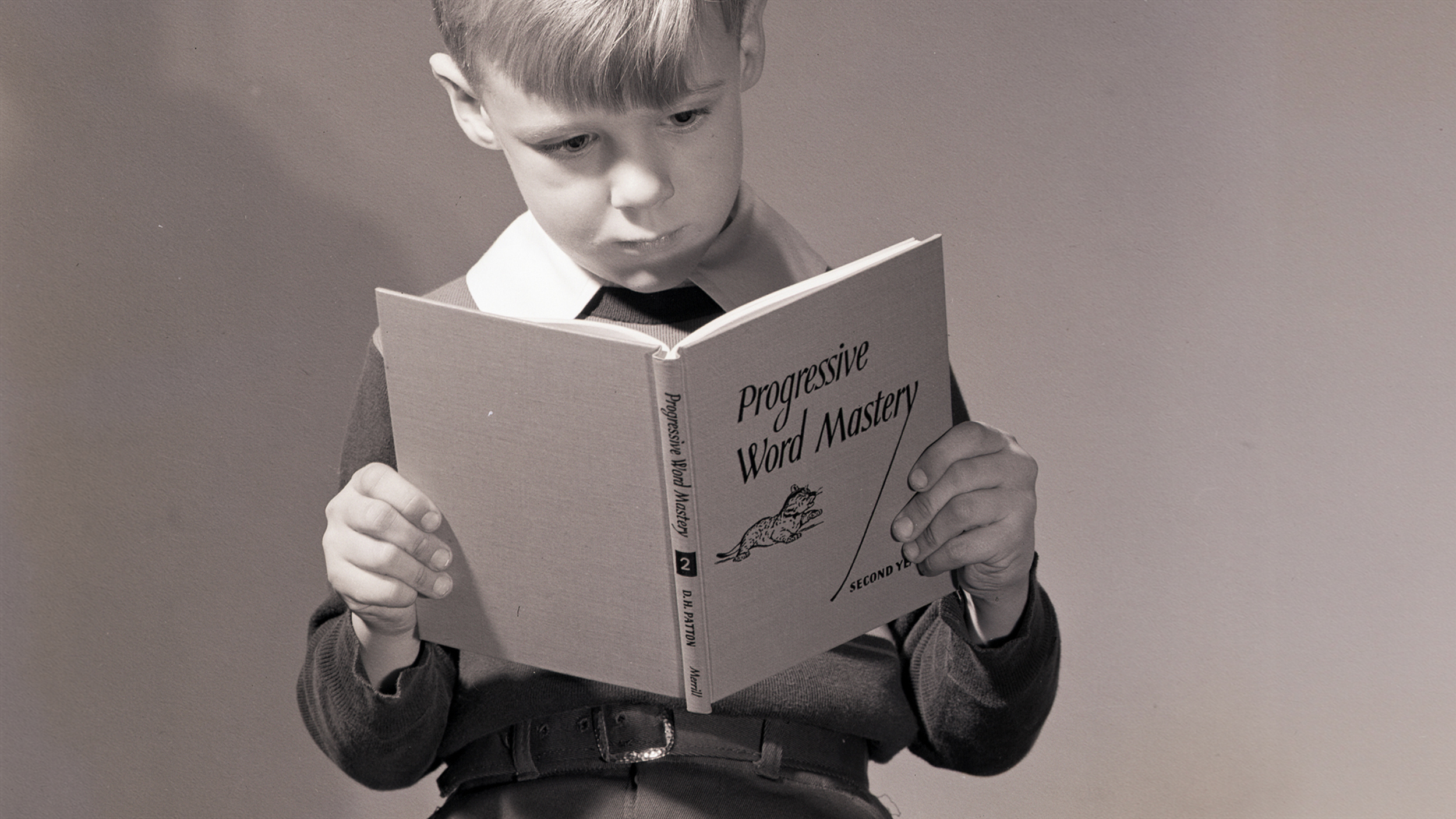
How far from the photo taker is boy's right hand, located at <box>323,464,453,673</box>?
0.91 metres

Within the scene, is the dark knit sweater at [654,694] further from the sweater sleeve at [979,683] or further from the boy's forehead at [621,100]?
the boy's forehead at [621,100]

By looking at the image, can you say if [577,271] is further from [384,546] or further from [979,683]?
[979,683]

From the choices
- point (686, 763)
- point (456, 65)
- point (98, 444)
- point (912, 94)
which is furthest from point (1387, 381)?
point (98, 444)

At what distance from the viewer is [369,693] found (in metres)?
0.98

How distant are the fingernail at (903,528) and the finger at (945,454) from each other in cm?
2

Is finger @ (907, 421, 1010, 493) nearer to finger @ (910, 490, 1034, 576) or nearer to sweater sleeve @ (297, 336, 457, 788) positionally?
finger @ (910, 490, 1034, 576)

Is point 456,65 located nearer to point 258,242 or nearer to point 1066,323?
point 258,242

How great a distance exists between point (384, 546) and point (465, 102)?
10.5 inches

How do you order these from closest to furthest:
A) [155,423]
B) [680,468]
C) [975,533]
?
[680,468] → [975,533] → [155,423]

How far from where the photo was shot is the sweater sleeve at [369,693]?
0.98 m

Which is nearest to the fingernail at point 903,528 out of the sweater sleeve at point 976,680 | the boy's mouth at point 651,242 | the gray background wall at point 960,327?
the sweater sleeve at point 976,680

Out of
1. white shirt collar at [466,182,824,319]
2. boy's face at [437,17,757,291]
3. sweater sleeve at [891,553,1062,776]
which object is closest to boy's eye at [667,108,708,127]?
boy's face at [437,17,757,291]

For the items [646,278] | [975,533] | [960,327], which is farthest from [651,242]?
[960,327]

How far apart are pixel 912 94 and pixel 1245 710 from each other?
639mm
